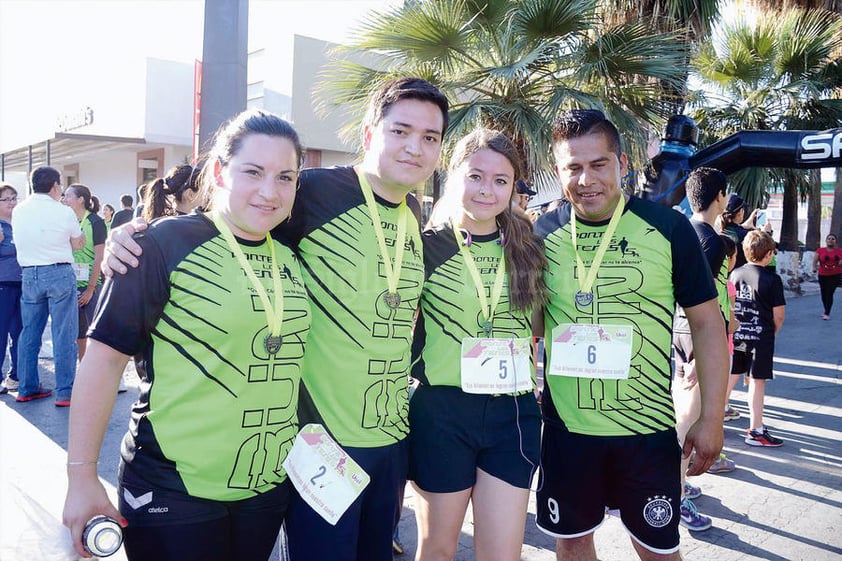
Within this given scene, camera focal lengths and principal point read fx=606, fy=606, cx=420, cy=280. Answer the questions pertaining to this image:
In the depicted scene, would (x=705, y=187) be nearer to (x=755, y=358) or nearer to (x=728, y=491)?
(x=728, y=491)

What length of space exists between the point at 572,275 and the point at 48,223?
16.8 feet

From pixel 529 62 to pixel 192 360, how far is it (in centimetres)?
622

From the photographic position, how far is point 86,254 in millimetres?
6996

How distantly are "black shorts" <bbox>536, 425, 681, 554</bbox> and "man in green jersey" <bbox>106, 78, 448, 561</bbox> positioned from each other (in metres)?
0.70

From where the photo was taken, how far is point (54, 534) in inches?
60.2

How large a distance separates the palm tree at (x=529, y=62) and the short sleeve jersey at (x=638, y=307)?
481 cm

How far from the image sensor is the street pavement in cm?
197

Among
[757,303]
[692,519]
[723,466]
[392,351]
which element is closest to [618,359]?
[392,351]

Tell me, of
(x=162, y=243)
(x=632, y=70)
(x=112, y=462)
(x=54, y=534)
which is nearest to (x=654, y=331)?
(x=162, y=243)

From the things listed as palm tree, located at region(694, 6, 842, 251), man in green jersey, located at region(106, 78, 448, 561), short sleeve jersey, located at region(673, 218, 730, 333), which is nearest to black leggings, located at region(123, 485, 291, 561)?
man in green jersey, located at region(106, 78, 448, 561)

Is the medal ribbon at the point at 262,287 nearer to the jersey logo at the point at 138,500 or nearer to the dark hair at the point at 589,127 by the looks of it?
the jersey logo at the point at 138,500

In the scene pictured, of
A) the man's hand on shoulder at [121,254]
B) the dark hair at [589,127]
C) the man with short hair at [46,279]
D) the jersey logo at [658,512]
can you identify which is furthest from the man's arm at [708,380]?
the man with short hair at [46,279]

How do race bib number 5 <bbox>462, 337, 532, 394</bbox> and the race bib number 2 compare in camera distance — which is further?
race bib number 5 <bbox>462, 337, 532, 394</bbox>

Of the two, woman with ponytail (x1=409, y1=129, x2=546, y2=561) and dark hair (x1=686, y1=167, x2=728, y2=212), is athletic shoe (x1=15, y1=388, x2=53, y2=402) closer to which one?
woman with ponytail (x1=409, y1=129, x2=546, y2=561)
